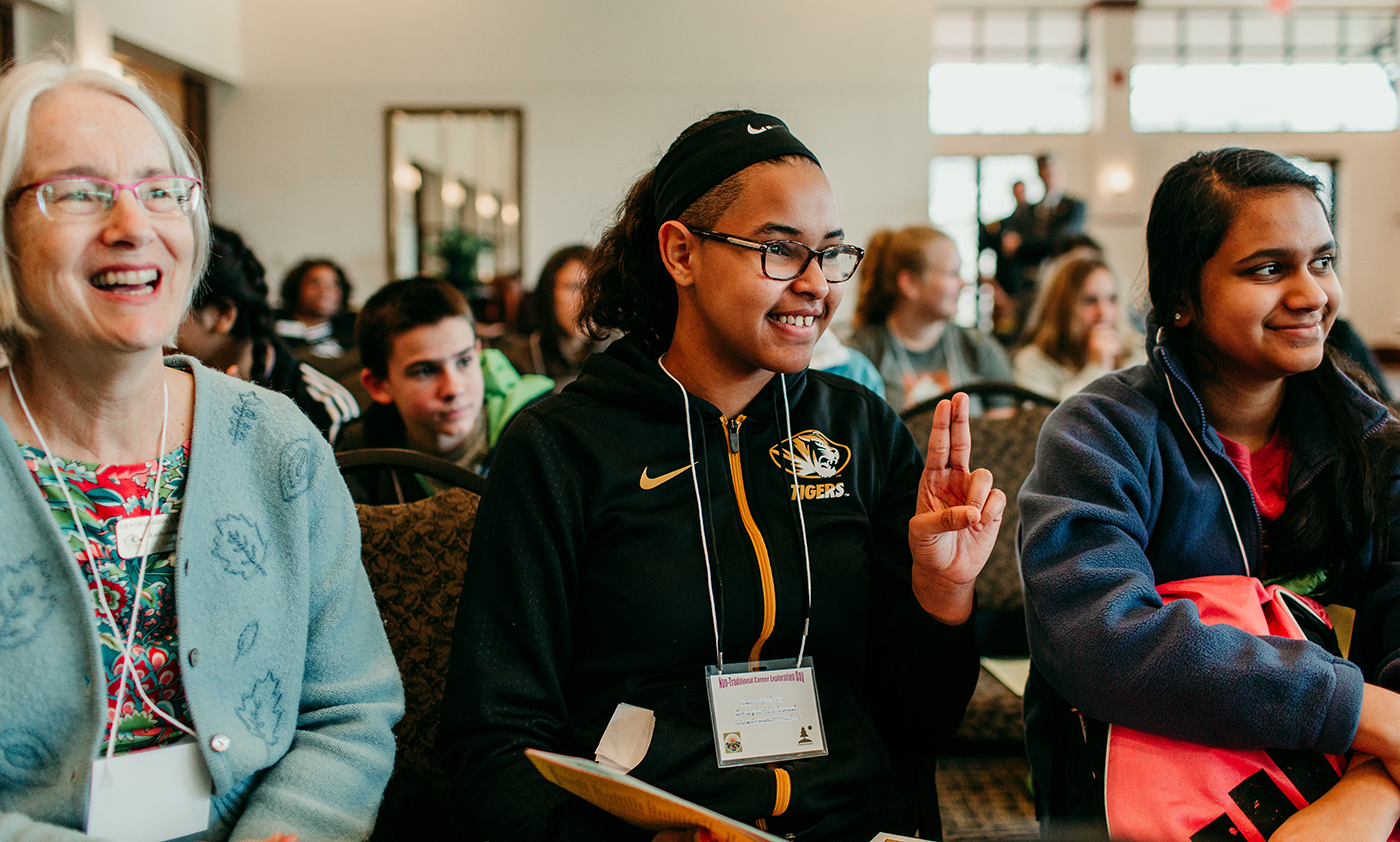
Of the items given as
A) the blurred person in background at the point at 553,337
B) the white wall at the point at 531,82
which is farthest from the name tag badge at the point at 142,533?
the white wall at the point at 531,82

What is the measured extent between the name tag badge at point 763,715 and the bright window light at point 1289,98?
13.6m

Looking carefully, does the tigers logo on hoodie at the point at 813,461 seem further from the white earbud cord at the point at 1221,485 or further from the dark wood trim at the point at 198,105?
the dark wood trim at the point at 198,105

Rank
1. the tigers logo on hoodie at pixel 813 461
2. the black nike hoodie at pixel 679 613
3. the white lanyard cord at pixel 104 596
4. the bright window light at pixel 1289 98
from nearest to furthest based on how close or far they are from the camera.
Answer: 1. the white lanyard cord at pixel 104 596
2. the black nike hoodie at pixel 679 613
3. the tigers logo on hoodie at pixel 813 461
4. the bright window light at pixel 1289 98

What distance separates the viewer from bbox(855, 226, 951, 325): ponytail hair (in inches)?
141

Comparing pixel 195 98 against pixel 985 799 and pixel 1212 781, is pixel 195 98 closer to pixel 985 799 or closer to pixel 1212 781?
pixel 985 799

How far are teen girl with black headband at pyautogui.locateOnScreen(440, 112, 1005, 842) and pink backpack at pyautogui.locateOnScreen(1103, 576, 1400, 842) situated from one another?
0.65 feet

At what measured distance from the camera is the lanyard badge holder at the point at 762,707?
3.66ft

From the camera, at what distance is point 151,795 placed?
98 centimetres

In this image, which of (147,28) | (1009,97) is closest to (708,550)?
(147,28)

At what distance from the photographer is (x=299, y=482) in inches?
43.3

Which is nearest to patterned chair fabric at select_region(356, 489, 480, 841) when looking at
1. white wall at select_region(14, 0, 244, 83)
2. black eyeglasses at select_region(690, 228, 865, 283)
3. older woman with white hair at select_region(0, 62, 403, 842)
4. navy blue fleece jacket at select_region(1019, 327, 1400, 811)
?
older woman with white hair at select_region(0, 62, 403, 842)

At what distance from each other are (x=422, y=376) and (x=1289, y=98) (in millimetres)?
14323

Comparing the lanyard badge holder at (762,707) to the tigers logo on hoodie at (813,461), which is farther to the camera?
the tigers logo on hoodie at (813,461)

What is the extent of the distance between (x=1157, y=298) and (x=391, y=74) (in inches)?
308
